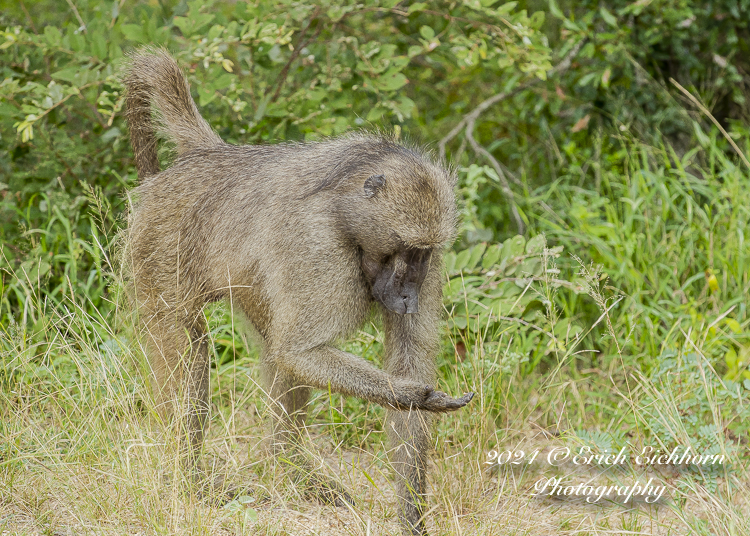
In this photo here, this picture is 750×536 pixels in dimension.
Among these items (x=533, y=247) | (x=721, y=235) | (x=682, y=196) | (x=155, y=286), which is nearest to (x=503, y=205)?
(x=682, y=196)

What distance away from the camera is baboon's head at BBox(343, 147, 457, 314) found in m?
2.60

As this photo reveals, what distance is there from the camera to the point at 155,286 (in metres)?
3.19

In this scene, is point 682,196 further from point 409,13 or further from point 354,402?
point 354,402

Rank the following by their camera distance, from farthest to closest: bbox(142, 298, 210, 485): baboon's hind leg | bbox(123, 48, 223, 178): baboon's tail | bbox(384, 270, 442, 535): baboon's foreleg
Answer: bbox(123, 48, 223, 178): baboon's tail
bbox(142, 298, 210, 485): baboon's hind leg
bbox(384, 270, 442, 535): baboon's foreleg

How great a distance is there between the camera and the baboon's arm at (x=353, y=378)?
8.27ft

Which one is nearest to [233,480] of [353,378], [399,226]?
[353,378]

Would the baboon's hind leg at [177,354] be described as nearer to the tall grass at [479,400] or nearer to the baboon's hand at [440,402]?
the tall grass at [479,400]

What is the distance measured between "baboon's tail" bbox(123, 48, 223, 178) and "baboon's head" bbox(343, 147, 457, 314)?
1.02 m

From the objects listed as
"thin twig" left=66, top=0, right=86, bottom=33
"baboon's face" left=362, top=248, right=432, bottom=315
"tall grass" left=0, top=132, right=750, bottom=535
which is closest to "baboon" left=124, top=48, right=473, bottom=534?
"baboon's face" left=362, top=248, right=432, bottom=315

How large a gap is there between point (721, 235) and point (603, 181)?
1026 mm

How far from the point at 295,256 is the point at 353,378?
44 centimetres

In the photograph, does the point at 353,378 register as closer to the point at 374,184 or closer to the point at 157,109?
the point at 374,184

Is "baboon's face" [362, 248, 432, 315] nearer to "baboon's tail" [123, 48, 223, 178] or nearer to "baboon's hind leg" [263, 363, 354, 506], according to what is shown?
"baboon's hind leg" [263, 363, 354, 506]

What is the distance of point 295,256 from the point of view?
2703 millimetres
